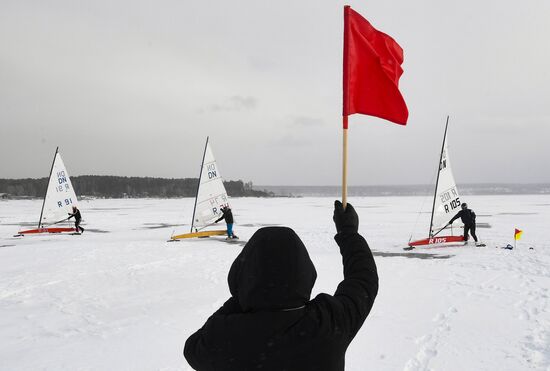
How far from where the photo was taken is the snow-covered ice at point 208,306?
15.3ft

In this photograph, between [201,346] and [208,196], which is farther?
[208,196]

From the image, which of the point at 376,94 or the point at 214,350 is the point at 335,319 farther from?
the point at 376,94

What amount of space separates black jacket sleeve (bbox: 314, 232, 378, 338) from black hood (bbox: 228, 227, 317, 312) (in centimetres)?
18

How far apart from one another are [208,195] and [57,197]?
761 centimetres

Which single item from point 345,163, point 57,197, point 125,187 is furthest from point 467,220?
point 125,187

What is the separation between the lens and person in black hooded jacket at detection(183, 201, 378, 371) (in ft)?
4.65

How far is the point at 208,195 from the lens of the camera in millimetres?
17250

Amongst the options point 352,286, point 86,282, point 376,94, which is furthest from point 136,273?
point 352,286

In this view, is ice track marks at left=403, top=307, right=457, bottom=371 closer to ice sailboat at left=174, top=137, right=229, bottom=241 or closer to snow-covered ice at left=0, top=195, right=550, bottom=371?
snow-covered ice at left=0, top=195, right=550, bottom=371

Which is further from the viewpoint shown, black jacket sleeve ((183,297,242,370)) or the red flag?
the red flag

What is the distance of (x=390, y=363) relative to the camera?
14.7ft

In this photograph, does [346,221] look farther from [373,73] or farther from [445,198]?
[445,198]

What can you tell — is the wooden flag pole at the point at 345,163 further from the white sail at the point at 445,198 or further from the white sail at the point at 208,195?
the white sail at the point at 208,195

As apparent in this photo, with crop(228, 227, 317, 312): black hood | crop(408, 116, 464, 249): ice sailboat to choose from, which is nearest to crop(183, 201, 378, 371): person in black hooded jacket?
crop(228, 227, 317, 312): black hood
